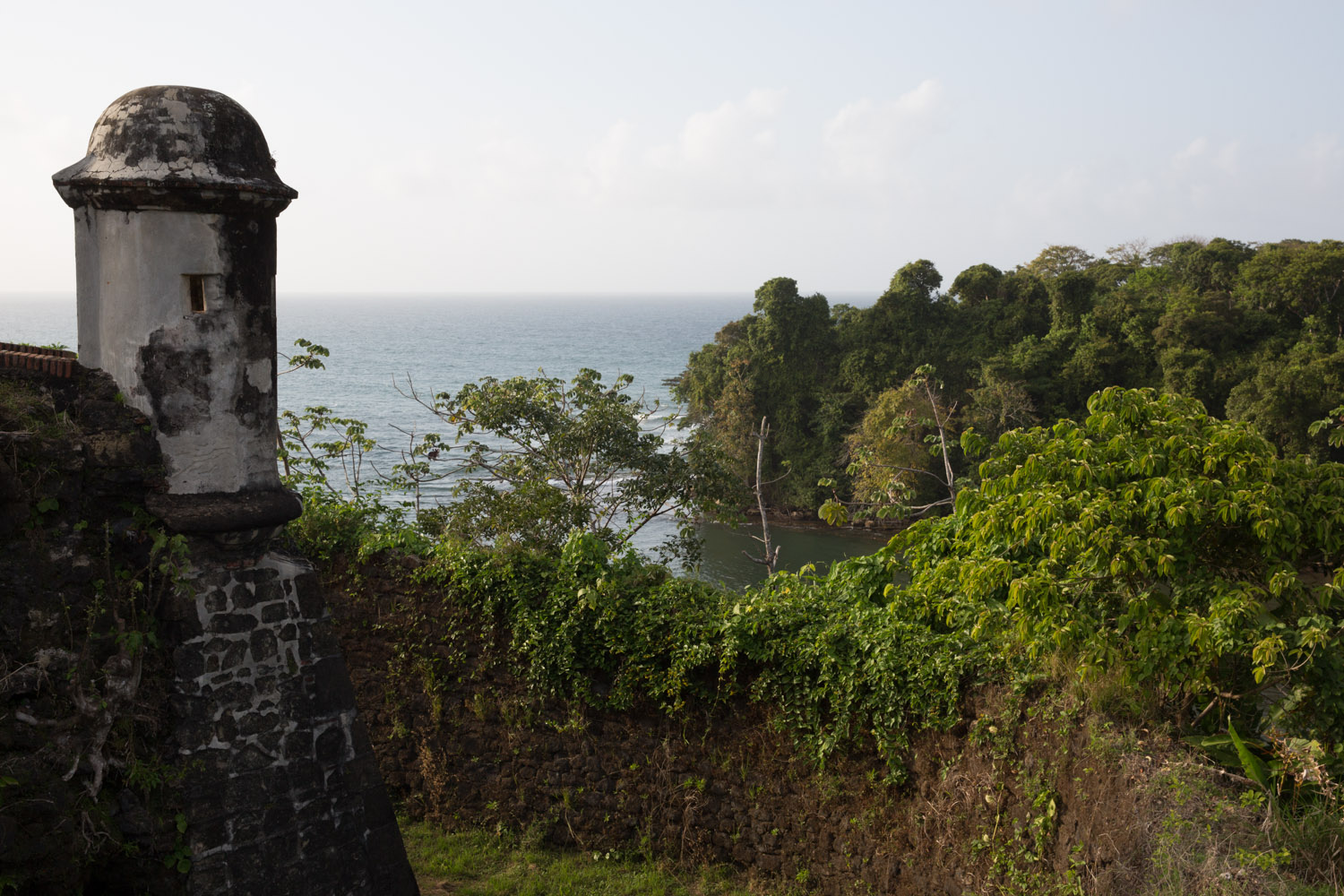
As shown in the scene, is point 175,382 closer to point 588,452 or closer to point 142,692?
point 142,692

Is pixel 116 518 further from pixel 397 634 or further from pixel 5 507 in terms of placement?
pixel 397 634

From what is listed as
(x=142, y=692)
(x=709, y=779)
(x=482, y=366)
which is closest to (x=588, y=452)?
(x=709, y=779)

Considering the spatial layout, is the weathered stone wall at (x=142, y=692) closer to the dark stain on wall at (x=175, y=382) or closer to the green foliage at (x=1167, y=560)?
the dark stain on wall at (x=175, y=382)

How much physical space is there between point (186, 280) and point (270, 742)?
278 cm

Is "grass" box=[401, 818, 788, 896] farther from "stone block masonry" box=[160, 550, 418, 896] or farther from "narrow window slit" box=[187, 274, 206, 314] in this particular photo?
"narrow window slit" box=[187, 274, 206, 314]

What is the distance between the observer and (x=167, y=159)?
5254 mm

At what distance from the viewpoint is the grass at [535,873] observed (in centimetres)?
716

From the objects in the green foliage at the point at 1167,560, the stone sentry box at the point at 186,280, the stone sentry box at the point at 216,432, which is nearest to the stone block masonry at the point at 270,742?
the stone sentry box at the point at 216,432

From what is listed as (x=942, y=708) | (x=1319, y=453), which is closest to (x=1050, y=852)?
(x=942, y=708)

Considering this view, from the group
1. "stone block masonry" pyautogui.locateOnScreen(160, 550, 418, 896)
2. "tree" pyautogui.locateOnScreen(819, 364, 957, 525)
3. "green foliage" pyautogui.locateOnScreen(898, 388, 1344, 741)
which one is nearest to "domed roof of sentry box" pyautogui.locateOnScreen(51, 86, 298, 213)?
"stone block masonry" pyautogui.locateOnScreen(160, 550, 418, 896)

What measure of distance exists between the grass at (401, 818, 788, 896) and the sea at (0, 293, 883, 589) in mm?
2680

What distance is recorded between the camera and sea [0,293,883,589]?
3209 centimetres

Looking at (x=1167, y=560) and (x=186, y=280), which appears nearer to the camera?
(x=186, y=280)

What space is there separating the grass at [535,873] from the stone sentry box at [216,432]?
1.69m
